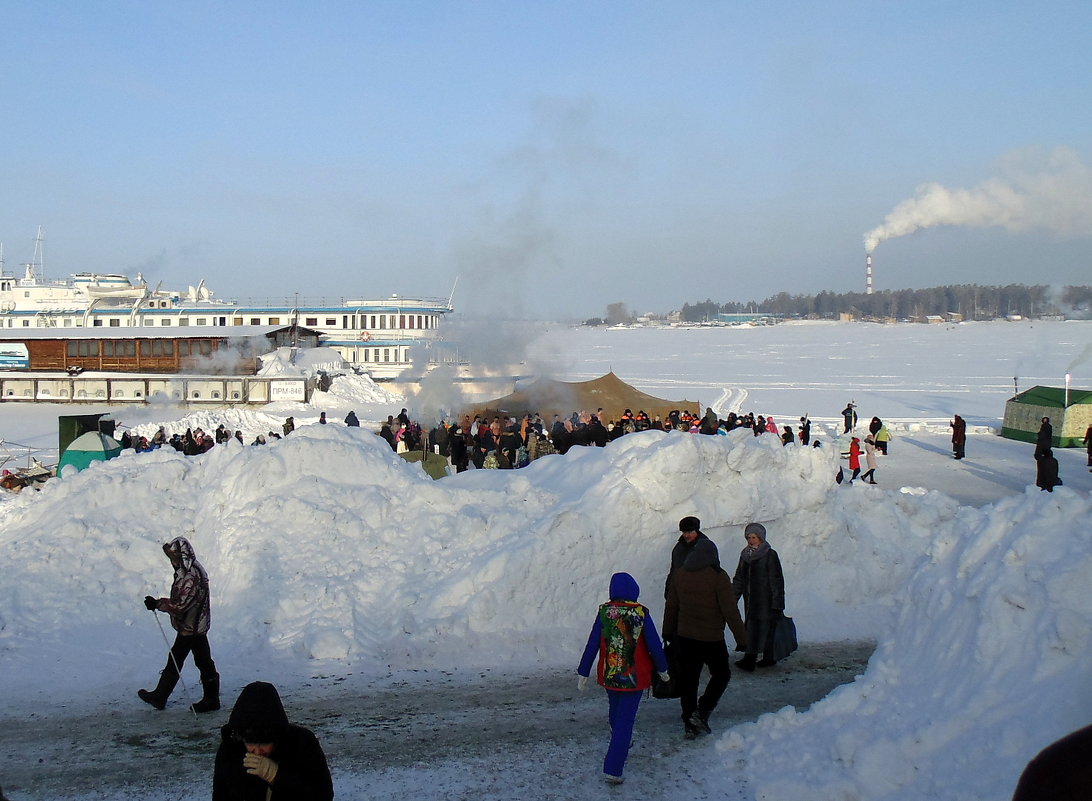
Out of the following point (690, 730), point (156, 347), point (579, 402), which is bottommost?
point (690, 730)

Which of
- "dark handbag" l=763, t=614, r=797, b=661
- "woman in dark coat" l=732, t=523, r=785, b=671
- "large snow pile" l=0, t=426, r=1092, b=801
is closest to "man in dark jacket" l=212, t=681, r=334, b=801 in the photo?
"large snow pile" l=0, t=426, r=1092, b=801

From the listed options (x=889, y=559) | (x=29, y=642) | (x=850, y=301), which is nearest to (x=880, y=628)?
(x=889, y=559)

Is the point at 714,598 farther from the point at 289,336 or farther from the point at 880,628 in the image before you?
the point at 289,336

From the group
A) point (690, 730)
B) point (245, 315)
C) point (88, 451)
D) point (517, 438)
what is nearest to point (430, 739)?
point (690, 730)

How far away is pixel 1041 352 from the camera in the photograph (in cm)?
6844

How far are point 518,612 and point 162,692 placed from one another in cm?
345

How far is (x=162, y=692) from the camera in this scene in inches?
294

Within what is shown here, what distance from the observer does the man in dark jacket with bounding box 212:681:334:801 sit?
358cm

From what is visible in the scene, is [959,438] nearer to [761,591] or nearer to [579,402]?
[579,402]

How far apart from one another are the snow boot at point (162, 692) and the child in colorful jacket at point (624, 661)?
3.73 metres

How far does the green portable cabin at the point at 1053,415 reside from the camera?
2528 cm

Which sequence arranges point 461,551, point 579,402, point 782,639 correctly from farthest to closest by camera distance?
point 579,402
point 461,551
point 782,639

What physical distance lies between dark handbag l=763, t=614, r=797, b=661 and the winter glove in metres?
5.71

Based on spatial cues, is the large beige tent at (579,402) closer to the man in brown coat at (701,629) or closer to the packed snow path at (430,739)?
the packed snow path at (430,739)
